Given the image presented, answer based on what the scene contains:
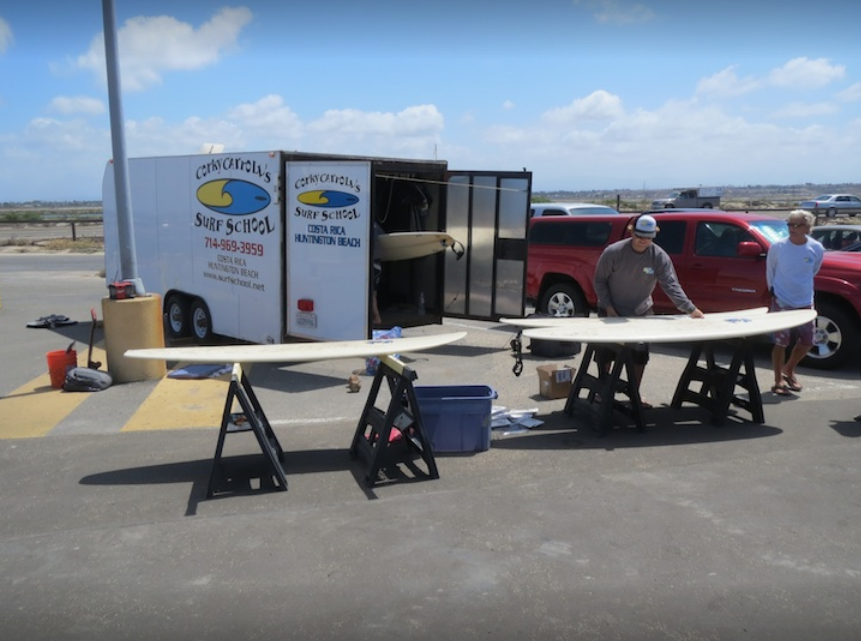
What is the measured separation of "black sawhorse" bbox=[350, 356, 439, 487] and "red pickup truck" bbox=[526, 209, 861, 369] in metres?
5.67

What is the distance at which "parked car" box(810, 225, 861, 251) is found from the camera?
42.6 ft

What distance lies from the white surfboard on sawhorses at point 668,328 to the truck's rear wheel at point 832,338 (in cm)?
161

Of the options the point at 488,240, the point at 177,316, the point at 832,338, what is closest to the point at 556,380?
the point at 488,240

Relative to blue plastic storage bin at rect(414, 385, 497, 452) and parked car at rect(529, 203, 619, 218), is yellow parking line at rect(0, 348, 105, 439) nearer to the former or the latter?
blue plastic storage bin at rect(414, 385, 497, 452)

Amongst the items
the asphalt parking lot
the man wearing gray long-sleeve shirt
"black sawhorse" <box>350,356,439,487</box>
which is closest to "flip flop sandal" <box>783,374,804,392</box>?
the asphalt parking lot

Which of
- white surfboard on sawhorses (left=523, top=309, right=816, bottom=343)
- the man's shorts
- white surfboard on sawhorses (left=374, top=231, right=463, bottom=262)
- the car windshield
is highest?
the car windshield

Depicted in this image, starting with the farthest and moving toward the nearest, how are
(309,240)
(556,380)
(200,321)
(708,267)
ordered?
(200,321) < (708,267) < (309,240) < (556,380)

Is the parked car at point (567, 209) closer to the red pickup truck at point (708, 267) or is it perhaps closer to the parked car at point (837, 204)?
the red pickup truck at point (708, 267)

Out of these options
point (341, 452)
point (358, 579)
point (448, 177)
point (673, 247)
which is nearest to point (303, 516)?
point (358, 579)

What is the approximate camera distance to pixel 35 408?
24.8ft

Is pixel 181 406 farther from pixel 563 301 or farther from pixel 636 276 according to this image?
pixel 563 301

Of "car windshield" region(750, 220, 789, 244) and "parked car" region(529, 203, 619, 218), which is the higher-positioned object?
"car windshield" region(750, 220, 789, 244)

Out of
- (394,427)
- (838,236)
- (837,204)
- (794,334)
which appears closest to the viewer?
(394,427)

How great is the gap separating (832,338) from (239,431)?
7130mm
